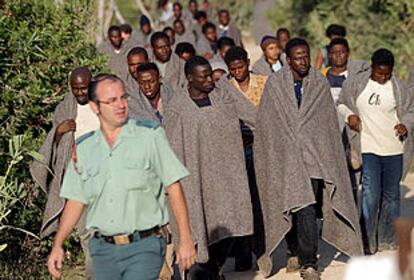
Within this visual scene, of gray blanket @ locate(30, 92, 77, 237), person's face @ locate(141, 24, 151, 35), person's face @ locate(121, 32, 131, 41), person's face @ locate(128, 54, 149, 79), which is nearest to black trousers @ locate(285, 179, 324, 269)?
gray blanket @ locate(30, 92, 77, 237)

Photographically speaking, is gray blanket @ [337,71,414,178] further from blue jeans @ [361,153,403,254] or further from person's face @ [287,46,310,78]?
person's face @ [287,46,310,78]

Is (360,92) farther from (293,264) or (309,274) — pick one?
(309,274)

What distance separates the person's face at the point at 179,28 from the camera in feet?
68.4

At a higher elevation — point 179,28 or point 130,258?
point 179,28

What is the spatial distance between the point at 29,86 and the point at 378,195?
2958mm

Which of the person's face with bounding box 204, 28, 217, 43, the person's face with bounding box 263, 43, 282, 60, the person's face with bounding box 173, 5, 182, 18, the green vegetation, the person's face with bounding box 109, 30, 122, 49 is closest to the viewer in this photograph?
the person's face with bounding box 263, 43, 282, 60

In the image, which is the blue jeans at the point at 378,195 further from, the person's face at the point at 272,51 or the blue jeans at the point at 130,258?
the blue jeans at the point at 130,258

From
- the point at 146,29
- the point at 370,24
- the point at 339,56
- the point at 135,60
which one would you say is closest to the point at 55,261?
the point at 135,60

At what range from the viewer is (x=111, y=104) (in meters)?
6.30

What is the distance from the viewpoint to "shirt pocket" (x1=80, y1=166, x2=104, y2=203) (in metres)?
6.27

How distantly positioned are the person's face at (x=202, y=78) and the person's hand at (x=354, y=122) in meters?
1.71

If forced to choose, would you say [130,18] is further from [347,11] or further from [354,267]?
[354,267]

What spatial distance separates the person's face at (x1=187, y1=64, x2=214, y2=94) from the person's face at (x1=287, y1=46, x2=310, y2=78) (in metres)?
0.75

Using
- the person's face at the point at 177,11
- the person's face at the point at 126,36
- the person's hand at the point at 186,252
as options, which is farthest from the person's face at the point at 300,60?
the person's face at the point at 177,11
